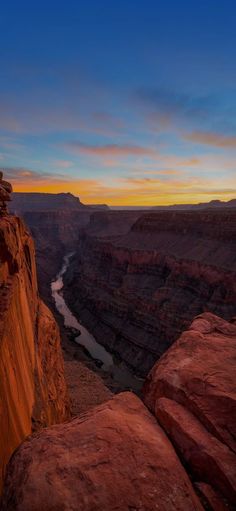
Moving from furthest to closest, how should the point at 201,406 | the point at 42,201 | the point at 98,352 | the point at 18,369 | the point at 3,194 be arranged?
the point at 42,201 → the point at 98,352 → the point at 3,194 → the point at 18,369 → the point at 201,406

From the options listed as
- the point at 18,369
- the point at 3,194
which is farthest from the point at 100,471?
the point at 3,194

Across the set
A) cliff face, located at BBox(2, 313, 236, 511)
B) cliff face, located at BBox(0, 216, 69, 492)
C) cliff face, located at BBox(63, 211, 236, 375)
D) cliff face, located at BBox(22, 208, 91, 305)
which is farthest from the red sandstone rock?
cliff face, located at BBox(22, 208, 91, 305)

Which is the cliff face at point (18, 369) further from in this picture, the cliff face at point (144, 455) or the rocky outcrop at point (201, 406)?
the rocky outcrop at point (201, 406)

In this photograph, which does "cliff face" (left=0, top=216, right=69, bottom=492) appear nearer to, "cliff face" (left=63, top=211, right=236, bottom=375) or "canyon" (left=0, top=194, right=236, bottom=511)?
"canyon" (left=0, top=194, right=236, bottom=511)

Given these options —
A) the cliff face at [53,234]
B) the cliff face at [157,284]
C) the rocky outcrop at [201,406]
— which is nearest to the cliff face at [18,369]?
the rocky outcrop at [201,406]

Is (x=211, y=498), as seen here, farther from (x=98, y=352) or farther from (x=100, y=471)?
(x=98, y=352)

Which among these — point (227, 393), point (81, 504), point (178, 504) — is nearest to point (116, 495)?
point (81, 504)
